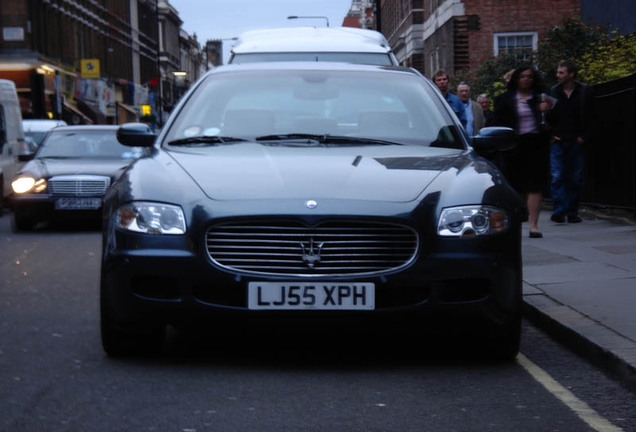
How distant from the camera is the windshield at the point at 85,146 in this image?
16.9 metres

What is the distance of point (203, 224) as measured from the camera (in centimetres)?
563

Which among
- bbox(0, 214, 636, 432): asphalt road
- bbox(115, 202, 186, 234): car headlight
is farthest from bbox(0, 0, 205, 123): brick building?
bbox(115, 202, 186, 234): car headlight

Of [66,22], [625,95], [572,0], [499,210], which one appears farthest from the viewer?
[66,22]

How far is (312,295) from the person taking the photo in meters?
5.55

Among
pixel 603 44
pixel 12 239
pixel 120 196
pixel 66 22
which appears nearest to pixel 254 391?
pixel 120 196

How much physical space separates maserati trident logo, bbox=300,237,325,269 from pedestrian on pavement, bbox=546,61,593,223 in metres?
8.91

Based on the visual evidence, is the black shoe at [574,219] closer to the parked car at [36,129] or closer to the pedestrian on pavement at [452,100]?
the pedestrian on pavement at [452,100]

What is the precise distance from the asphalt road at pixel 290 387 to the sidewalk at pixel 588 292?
111 mm

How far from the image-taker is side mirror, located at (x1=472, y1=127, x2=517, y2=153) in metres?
6.97

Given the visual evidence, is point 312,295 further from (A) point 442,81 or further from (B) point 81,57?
(B) point 81,57

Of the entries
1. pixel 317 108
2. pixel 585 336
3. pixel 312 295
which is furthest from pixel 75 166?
pixel 312 295

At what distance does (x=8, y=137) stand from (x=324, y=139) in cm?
1519

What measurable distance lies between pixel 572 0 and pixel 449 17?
3.97 metres

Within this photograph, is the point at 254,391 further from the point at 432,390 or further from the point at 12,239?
the point at 12,239
